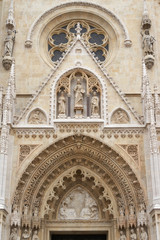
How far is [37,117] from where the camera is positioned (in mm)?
14219

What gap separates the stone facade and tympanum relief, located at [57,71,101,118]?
38 mm

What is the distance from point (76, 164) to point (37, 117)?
2215 millimetres

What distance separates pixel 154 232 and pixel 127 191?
5.45ft

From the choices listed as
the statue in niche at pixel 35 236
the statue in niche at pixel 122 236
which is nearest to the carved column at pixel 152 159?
the statue in niche at pixel 122 236

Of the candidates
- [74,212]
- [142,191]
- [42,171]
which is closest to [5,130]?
[42,171]

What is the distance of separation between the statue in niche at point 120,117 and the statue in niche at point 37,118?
2.53 m

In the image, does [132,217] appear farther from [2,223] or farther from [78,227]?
[2,223]

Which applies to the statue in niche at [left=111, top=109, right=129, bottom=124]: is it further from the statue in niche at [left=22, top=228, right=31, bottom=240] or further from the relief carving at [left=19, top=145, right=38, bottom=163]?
the statue in niche at [left=22, top=228, right=31, bottom=240]

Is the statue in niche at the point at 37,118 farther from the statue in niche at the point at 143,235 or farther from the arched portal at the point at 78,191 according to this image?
the statue in niche at the point at 143,235

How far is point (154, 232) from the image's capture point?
1227 cm

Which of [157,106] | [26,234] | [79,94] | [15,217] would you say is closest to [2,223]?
[15,217]

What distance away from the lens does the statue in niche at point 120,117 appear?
46.6 feet

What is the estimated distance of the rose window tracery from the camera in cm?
1717

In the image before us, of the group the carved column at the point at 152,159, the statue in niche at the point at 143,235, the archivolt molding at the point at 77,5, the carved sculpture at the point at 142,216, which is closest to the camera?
the carved column at the point at 152,159
